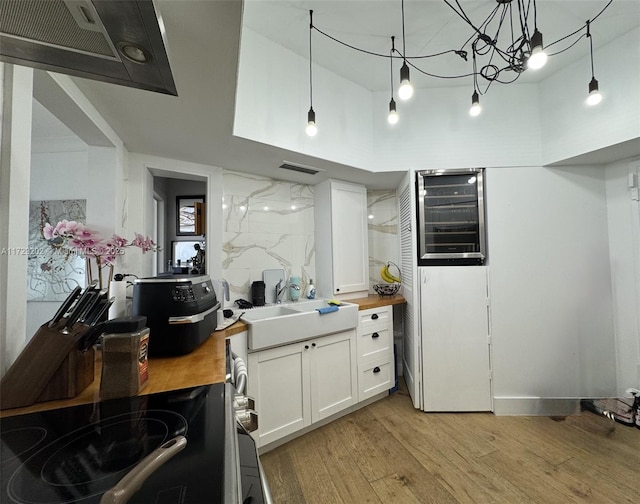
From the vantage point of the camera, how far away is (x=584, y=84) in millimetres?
1973

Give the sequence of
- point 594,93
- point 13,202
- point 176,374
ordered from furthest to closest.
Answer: point 594,93 < point 176,374 < point 13,202

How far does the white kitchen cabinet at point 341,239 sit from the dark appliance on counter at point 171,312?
1.48 metres

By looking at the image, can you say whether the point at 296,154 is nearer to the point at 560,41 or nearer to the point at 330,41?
the point at 330,41

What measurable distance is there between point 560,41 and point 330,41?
1.63 meters

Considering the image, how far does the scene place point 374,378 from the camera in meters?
2.38

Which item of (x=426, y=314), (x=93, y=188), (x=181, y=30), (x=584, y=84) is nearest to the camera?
(x=181, y=30)

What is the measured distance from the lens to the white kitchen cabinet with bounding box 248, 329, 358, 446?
176cm

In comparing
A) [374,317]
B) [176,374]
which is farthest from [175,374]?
[374,317]

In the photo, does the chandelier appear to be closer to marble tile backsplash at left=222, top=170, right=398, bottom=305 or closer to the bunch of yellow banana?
marble tile backsplash at left=222, top=170, right=398, bottom=305

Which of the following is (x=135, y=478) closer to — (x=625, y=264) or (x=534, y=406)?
(x=534, y=406)

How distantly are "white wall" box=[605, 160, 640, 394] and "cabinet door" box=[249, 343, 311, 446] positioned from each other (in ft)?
8.46

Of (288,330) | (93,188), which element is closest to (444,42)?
(288,330)

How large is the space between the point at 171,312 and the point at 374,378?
1.91 meters

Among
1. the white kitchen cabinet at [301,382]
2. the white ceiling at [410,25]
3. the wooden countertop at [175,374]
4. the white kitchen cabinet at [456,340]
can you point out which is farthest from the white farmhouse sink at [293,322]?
the white ceiling at [410,25]
